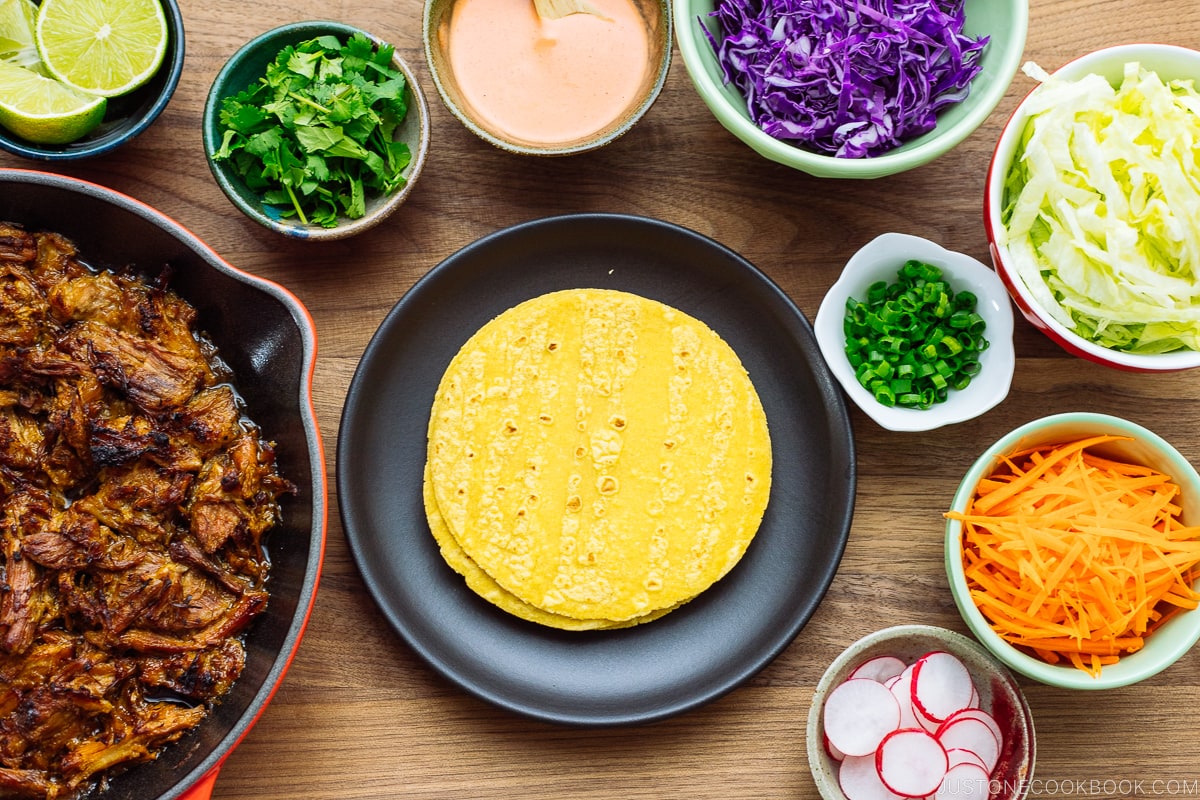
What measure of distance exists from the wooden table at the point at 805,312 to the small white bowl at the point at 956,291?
223 mm

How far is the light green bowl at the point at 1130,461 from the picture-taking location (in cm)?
252

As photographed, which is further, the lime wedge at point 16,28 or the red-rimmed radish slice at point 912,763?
the lime wedge at point 16,28

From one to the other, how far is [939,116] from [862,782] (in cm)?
179

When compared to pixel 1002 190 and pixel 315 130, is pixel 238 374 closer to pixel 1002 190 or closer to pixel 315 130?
pixel 315 130

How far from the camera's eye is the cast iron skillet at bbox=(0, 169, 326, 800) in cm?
239

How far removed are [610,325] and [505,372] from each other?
0.33 meters

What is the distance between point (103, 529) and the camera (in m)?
2.45

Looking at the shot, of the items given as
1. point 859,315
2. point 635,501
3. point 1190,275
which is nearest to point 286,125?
point 635,501

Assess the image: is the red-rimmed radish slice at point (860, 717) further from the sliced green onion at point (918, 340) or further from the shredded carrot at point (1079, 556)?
the sliced green onion at point (918, 340)

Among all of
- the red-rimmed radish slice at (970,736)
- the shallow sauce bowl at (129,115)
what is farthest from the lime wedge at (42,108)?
the red-rimmed radish slice at (970,736)

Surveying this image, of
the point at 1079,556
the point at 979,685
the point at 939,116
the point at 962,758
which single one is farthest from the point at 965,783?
the point at 939,116

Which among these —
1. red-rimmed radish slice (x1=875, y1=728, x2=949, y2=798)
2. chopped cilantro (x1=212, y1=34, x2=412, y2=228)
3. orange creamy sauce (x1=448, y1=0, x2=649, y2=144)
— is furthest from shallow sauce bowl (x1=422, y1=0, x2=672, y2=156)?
red-rimmed radish slice (x1=875, y1=728, x2=949, y2=798)

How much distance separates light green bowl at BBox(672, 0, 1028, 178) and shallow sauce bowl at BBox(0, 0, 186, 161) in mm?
1372

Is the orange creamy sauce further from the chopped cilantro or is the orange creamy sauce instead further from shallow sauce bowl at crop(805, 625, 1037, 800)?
shallow sauce bowl at crop(805, 625, 1037, 800)
